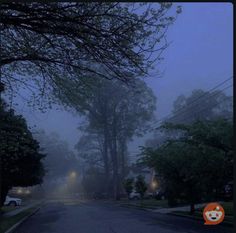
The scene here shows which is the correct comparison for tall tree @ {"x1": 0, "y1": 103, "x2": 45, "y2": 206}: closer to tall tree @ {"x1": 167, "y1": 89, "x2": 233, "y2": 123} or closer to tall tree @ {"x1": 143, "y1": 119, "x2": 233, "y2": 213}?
tall tree @ {"x1": 143, "y1": 119, "x2": 233, "y2": 213}

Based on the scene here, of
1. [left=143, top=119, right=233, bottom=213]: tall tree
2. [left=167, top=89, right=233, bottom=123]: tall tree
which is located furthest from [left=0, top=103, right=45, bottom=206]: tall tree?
[left=167, top=89, right=233, bottom=123]: tall tree

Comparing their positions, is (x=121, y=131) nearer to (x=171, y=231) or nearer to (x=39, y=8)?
(x=171, y=231)

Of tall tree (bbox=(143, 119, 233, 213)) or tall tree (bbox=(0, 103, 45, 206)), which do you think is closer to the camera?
tall tree (bbox=(0, 103, 45, 206))

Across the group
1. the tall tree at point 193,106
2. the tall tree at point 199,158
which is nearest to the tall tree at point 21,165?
the tall tree at point 199,158

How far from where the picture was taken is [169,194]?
33.5 meters

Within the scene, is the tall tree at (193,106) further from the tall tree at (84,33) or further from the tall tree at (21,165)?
the tall tree at (84,33)

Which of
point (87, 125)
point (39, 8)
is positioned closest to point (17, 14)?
point (39, 8)

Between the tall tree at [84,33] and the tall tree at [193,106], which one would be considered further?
the tall tree at [193,106]

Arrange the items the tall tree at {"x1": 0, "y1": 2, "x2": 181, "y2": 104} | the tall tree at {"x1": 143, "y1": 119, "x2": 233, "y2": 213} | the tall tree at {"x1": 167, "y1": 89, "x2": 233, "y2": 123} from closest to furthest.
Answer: the tall tree at {"x1": 0, "y1": 2, "x2": 181, "y2": 104} → the tall tree at {"x1": 143, "y1": 119, "x2": 233, "y2": 213} → the tall tree at {"x1": 167, "y1": 89, "x2": 233, "y2": 123}

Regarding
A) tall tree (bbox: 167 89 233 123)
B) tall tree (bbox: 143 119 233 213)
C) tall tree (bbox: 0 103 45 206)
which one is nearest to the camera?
tall tree (bbox: 0 103 45 206)

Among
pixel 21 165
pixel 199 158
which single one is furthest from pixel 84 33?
pixel 21 165

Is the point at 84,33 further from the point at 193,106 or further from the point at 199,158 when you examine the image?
the point at 193,106

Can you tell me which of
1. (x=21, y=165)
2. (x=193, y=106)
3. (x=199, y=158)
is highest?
(x=193, y=106)

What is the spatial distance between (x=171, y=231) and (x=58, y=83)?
6806mm
